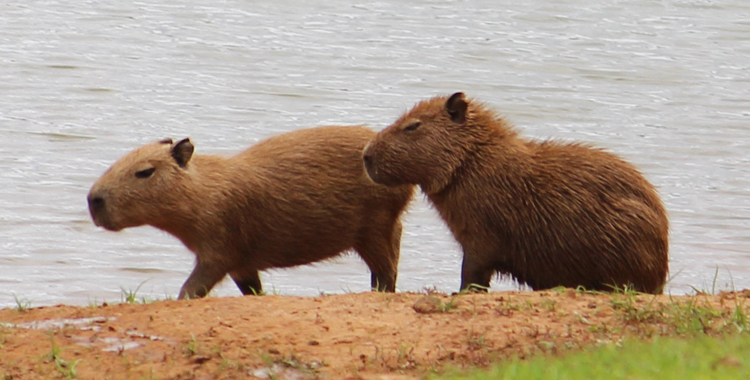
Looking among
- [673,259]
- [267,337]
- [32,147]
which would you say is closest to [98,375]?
[267,337]

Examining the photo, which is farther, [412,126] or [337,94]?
[337,94]

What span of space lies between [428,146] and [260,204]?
971 mm

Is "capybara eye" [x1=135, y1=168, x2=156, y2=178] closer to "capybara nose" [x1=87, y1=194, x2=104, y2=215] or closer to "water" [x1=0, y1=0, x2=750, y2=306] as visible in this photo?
"capybara nose" [x1=87, y1=194, x2=104, y2=215]

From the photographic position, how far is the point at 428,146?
7.20 meters

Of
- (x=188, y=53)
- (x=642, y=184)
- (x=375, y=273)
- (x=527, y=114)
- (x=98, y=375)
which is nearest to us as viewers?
(x=98, y=375)

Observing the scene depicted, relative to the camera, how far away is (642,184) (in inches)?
276

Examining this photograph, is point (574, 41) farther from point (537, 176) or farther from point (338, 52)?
point (537, 176)

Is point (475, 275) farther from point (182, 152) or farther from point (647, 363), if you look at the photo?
point (647, 363)

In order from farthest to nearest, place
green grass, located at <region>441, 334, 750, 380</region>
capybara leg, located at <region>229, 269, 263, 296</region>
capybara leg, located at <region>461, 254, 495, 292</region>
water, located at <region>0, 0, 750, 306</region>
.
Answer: water, located at <region>0, 0, 750, 306</region>
capybara leg, located at <region>229, 269, 263, 296</region>
capybara leg, located at <region>461, 254, 495, 292</region>
green grass, located at <region>441, 334, 750, 380</region>

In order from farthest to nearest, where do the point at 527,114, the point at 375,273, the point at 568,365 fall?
the point at 527,114 < the point at 375,273 < the point at 568,365

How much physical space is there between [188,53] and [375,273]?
10.5 metres

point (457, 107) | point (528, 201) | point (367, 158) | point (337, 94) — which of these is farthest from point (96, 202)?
point (337, 94)

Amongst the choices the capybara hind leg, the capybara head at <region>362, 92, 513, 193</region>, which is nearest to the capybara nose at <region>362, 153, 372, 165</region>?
the capybara head at <region>362, 92, 513, 193</region>

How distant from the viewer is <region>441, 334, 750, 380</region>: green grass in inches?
181
